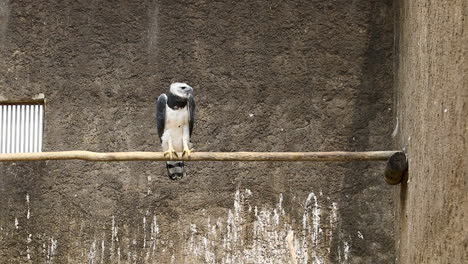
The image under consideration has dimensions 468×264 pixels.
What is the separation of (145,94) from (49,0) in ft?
2.99

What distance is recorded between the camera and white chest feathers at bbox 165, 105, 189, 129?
564cm

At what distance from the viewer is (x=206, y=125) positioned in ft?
20.7

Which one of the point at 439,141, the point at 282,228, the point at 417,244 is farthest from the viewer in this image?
the point at 282,228

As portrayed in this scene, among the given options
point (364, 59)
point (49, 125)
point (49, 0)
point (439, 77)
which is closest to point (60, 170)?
point (49, 125)

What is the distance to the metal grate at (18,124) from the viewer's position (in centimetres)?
646

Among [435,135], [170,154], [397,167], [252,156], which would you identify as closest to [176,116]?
[170,154]

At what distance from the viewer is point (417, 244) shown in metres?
4.08

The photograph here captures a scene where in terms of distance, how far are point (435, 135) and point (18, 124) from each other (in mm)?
3569

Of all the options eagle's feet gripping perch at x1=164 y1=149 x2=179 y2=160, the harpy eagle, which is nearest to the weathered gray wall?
the harpy eagle

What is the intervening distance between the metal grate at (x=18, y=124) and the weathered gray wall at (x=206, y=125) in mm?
130

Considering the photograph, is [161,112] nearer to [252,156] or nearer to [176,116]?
[176,116]

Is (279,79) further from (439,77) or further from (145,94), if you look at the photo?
(439,77)

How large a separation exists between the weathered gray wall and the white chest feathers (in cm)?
66

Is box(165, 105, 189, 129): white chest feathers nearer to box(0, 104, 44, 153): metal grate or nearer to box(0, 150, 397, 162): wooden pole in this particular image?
box(0, 150, 397, 162): wooden pole
